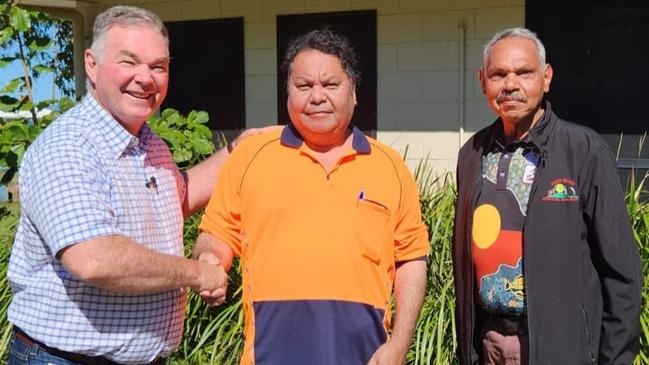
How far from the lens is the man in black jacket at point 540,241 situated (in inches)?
103

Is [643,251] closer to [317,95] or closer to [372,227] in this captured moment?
[372,227]

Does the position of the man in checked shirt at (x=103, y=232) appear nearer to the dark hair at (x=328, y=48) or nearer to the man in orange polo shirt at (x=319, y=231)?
the man in orange polo shirt at (x=319, y=231)

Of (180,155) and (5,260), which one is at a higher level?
(180,155)

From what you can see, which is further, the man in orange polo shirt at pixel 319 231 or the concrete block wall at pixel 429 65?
the concrete block wall at pixel 429 65

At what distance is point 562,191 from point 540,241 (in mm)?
202

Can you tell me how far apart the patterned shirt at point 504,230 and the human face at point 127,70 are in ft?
4.43

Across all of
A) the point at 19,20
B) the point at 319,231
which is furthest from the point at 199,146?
the point at 319,231

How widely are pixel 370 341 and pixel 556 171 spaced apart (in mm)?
933

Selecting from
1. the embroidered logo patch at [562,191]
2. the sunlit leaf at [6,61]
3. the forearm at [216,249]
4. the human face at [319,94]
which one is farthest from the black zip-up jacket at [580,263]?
the sunlit leaf at [6,61]

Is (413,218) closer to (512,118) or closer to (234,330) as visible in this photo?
(512,118)

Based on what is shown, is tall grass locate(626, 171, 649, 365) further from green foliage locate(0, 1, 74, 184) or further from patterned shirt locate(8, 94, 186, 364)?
green foliage locate(0, 1, 74, 184)

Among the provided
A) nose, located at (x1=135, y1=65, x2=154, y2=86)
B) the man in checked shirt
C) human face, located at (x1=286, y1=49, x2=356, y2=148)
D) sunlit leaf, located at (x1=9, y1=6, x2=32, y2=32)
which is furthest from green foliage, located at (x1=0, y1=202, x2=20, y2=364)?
human face, located at (x1=286, y1=49, x2=356, y2=148)

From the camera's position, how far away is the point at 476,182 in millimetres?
2918

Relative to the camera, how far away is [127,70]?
246cm
